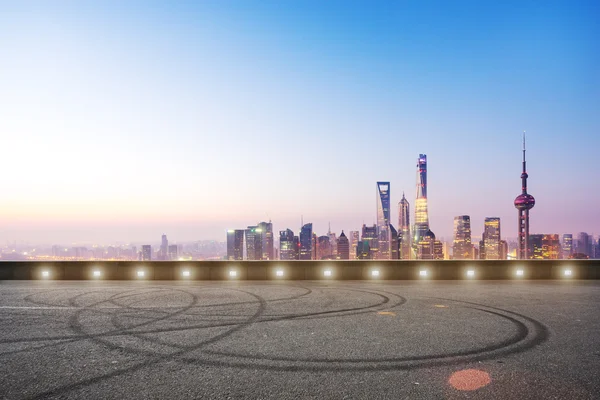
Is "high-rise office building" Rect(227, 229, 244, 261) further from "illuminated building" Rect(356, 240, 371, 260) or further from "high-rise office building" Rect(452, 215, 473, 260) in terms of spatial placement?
"high-rise office building" Rect(452, 215, 473, 260)

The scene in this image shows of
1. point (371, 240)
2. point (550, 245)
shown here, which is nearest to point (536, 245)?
point (550, 245)

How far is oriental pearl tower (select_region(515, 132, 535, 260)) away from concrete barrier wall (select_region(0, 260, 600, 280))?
17123 centimetres

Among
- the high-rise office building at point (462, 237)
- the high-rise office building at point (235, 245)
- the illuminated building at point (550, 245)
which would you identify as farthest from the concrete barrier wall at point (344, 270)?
the high-rise office building at point (462, 237)

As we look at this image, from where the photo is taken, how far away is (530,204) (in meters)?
166

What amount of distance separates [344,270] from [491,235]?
184m

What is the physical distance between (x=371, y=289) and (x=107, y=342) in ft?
27.6

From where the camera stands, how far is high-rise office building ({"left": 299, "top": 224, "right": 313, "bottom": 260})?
12501 centimetres

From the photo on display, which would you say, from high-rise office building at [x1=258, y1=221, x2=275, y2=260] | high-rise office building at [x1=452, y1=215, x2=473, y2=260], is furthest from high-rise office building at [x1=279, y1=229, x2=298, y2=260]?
→ high-rise office building at [x1=452, y1=215, x2=473, y2=260]

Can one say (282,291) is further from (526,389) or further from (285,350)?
(526,389)

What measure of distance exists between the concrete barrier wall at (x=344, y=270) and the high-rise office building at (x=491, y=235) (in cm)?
16560

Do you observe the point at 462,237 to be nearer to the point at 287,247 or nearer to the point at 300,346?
the point at 287,247

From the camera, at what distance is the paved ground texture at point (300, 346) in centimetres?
432

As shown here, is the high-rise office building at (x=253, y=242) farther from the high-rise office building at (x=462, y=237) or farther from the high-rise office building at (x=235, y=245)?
the high-rise office building at (x=462, y=237)

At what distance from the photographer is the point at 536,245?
163m
